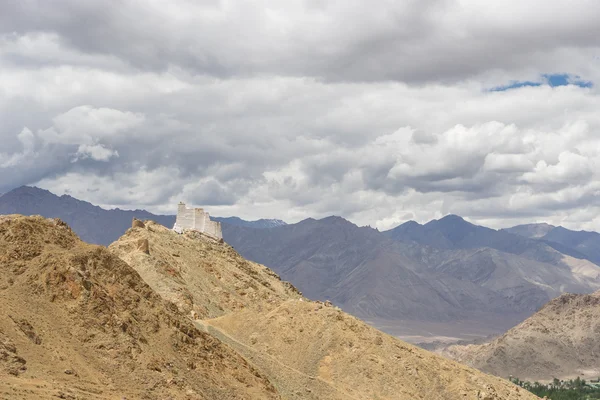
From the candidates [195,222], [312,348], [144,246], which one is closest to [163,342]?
[312,348]

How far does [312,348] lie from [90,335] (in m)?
32.0

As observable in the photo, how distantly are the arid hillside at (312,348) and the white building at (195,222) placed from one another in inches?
922

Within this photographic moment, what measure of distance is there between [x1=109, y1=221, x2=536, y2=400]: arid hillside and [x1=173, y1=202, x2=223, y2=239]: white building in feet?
76.9

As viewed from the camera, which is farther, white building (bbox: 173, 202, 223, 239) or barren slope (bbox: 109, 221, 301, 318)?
white building (bbox: 173, 202, 223, 239)

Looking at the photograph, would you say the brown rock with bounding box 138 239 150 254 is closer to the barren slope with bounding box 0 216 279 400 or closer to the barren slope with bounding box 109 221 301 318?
the barren slope with bounding box 109 221 301 318

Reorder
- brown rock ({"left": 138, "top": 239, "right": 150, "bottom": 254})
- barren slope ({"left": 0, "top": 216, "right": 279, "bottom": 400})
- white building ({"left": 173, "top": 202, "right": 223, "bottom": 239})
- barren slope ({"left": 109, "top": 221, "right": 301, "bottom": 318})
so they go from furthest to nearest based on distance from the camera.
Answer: white building ({"left": 173, "top": 202, "right": 223, "bottom": 239})
brown rock ({"left": 138, "top": 239, "right": 150, "bottom": 254})
barren slope ({"left": 109, "top": 221, "right": 301, "bottom": 318})
barren slope ({"left": 0, "top": 216, "right": 279, "bottom": 400})

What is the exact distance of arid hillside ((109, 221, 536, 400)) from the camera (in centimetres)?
7425

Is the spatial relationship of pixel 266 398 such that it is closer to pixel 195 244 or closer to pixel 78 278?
pixel 78 278

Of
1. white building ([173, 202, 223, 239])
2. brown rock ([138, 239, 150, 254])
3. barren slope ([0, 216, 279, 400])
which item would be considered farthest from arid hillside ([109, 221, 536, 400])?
white building ([173, 202, 223, 239])

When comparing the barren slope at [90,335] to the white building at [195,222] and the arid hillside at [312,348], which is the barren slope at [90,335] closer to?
the arid hillside at [312,348]

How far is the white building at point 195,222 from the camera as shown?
407 ft

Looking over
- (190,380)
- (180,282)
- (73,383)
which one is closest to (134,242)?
(180,282)

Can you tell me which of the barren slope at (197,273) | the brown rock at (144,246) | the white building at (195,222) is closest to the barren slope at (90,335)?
the barren slope at (197,273)

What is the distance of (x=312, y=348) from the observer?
80000 millimetres
